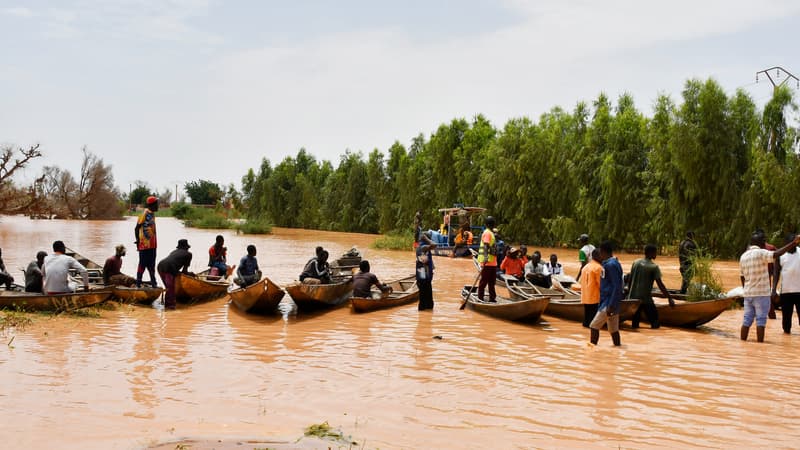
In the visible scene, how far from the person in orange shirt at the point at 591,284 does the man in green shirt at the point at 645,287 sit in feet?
3.56

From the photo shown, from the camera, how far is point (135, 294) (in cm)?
1222

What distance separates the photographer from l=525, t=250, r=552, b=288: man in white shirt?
1348 centimetres

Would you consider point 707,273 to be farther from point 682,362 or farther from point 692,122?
point 692,122

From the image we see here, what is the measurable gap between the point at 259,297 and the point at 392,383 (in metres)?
4.71

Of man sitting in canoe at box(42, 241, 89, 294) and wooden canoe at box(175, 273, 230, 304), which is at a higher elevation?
man sitting in canoe at box(42, 241, 89, 294)

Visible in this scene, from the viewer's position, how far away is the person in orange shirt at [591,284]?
9453 millimetres

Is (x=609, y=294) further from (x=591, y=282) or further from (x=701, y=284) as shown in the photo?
(x=701, y=284)

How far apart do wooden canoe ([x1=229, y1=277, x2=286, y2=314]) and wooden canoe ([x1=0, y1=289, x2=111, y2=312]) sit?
2.46 metres

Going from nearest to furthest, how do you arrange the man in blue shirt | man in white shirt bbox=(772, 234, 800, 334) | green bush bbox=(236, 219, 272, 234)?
the man in blue shirt
man in white shirt bbox=(772, 234, 800, 334)
green bush bbox=(236, 219, 272, 234)

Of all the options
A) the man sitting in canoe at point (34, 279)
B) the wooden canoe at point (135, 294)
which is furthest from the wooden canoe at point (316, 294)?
the man sitting in canoe at point (34, 279)

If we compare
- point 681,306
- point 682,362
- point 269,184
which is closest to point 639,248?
→ point 681,306

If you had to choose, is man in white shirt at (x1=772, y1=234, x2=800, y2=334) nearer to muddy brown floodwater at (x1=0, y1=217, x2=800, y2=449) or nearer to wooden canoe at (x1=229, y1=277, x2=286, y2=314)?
muddy brown floodwater at (x1=0, y1=217, x2=800, y2=449)

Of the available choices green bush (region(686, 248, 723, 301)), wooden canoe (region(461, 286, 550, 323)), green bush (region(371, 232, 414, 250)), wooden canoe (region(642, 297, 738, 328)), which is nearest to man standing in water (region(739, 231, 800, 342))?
wooden canoe (region(642, 297, 738, 328))

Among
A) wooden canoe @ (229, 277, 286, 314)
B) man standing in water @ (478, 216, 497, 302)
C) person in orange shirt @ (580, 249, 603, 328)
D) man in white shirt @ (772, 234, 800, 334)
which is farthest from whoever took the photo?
man standing in water @ (478, 216, 497, 302)
